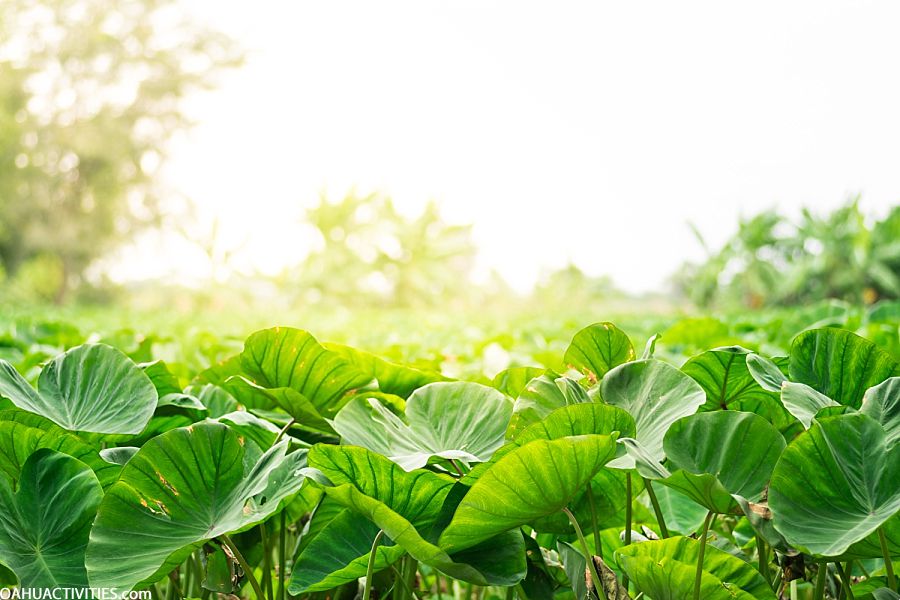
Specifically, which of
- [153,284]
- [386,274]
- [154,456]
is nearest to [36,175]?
[153,284]

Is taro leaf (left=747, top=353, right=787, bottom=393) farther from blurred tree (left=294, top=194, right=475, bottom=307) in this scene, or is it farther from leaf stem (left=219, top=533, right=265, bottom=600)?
blurred tree (left=294, top=194, right=475, bottom=307)

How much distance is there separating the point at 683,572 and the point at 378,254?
1200cm

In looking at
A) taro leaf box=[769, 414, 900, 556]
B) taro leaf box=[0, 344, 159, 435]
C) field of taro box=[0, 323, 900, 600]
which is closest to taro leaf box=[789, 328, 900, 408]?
field of taro box=[0, 323, 900, 600]

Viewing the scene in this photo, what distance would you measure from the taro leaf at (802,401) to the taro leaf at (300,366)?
0.21m

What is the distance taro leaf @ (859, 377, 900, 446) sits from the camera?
0.28m

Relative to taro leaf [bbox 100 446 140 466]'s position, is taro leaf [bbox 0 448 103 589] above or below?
below

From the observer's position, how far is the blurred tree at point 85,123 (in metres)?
12.5

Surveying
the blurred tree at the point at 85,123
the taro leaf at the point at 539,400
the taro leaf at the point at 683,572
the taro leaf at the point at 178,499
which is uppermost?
the blurred tree at the point at 85,123

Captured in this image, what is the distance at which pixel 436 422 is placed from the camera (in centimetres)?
33

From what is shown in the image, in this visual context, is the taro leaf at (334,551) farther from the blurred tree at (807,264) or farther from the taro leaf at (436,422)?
the blurred tree at (807,264)

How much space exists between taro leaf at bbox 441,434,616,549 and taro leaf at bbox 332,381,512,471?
Result: 0.06m

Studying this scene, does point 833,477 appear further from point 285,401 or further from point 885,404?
point 285,401

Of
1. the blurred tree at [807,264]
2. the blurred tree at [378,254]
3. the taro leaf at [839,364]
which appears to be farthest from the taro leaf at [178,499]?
the blurred tree at [378,254]

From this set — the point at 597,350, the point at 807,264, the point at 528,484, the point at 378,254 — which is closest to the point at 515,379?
the point at 597,350
